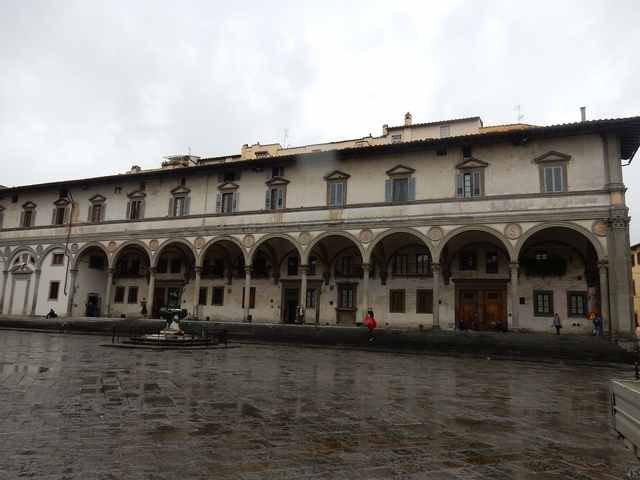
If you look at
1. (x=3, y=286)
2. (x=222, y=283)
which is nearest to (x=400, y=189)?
(x=222, y=283)

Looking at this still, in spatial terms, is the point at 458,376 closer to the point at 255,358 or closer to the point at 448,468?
the point at 255,358

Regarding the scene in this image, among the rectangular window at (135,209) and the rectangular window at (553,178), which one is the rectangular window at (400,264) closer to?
the rectangular window at (553,178)

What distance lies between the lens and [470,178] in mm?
21547

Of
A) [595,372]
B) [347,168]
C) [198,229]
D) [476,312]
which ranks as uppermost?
[347,168]

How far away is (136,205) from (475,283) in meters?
20.1

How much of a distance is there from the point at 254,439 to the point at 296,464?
94cm

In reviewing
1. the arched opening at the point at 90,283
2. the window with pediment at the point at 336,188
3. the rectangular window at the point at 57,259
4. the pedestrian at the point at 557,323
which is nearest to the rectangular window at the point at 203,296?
the arched opening at the point at 90,283

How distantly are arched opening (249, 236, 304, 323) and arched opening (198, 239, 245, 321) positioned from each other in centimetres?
127

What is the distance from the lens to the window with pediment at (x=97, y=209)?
99.2 ft

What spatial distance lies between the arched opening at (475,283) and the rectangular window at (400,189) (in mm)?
2983

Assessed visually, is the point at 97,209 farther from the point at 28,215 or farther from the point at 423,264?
the point at 423,264

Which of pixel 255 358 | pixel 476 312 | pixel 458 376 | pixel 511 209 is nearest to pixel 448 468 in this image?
pixel 458 376

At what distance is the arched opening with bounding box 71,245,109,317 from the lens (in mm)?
30797

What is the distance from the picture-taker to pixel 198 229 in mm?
27062
